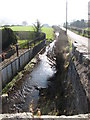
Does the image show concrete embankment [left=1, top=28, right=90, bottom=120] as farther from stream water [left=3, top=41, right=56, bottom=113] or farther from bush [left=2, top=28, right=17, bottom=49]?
bush [left=2, top=28, right=17, bottom=49]

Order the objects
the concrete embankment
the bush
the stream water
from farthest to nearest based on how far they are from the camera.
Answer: the bush, the stream water, the concrete embankment

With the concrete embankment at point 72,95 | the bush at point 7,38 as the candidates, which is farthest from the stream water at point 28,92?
the bush at point 7,38

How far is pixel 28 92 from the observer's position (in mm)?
11000

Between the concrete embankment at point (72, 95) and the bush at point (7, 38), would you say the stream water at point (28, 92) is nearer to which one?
the concrete embankment at point (72, 95)

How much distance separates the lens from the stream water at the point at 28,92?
8944 mm

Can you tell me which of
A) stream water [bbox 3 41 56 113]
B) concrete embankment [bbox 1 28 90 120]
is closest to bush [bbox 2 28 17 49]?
stream water [bbox 3 41 56 113]

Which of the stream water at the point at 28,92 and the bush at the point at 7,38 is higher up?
the bush at the point at 7,38

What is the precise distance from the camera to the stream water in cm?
894

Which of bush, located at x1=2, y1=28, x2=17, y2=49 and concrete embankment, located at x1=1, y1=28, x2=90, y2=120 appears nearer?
concrete embankment, located at x1=1, y1=28, x2=90, y2=120

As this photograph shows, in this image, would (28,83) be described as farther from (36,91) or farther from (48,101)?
(48,101)

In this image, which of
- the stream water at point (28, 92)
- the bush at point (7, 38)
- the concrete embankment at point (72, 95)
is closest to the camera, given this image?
the concrete embankment at point (72, 95)

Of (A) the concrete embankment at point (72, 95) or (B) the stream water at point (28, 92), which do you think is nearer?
(A) the concrete embankment at point (72, 95)

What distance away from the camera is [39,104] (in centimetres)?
912

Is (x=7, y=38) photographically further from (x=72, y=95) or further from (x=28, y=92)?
(x=72, y=95)
